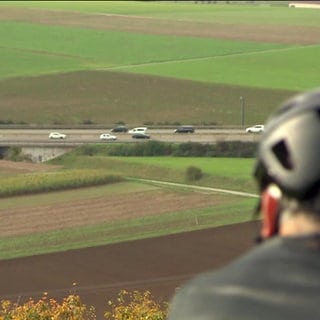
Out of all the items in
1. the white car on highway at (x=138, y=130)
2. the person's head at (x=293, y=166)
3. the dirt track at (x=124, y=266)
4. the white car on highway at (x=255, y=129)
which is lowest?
the dirt track at (x=124, y=266)

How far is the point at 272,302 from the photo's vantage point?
5.43 ft

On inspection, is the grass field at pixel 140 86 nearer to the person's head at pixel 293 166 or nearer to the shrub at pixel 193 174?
the shrub at pixel 193 174

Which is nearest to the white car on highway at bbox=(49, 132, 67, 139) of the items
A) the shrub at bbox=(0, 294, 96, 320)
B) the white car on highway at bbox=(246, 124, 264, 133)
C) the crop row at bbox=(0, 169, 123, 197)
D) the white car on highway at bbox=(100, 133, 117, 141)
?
the white car on highway at bbox=(100, 133, 117, 141)

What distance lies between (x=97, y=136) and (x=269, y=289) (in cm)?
4794

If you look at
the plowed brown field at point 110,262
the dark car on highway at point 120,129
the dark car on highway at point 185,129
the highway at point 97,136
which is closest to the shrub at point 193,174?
the plowed brown field at point 110,262

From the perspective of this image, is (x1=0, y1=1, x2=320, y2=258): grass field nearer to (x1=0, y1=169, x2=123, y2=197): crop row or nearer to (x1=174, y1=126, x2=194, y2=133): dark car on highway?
(x1=0, y1=169, x2=123, y2=197): crop row

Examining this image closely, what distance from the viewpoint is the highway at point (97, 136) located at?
46625mm

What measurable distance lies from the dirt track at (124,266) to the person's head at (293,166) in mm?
17816

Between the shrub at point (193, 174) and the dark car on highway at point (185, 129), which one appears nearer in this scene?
the shrub at point (193, 174)

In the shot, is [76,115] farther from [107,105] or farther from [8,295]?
[8,295]

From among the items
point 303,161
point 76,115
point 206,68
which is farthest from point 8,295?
point 206,68

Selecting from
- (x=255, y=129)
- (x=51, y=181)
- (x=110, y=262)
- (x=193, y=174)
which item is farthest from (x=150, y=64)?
(x=110, y=262)

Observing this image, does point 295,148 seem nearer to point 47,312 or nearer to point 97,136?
point 47,312

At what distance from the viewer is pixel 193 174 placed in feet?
122
